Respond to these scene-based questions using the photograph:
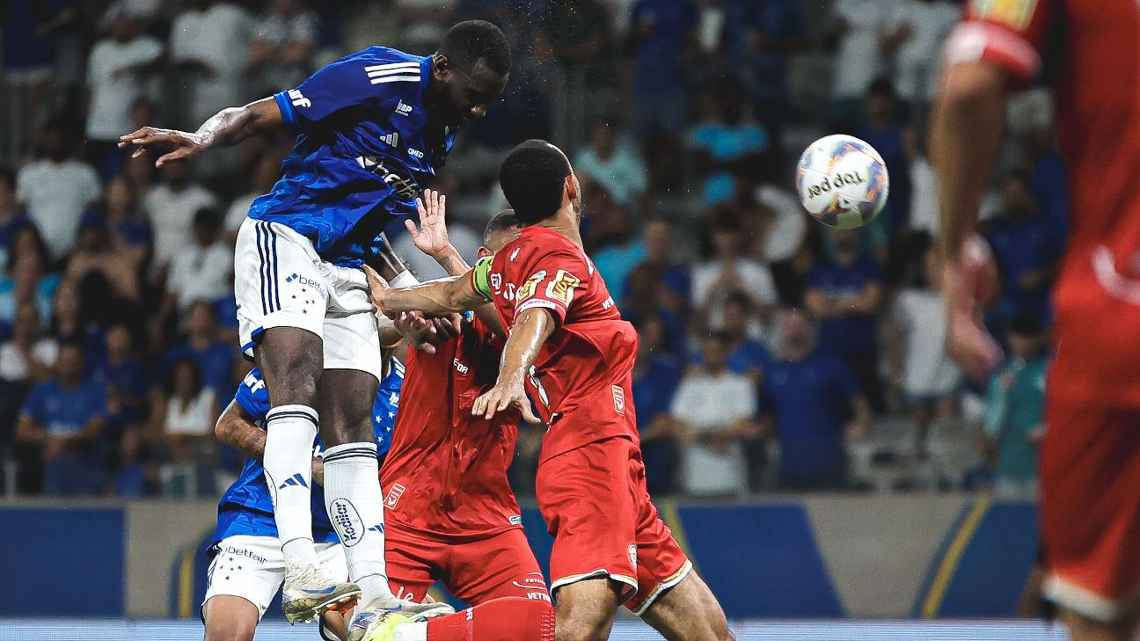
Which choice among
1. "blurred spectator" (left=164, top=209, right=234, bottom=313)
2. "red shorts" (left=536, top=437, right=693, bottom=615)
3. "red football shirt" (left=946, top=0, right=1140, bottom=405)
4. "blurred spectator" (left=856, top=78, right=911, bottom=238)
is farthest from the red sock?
"blurred spectator" (left=164, top=209, right=234, bottom=313)

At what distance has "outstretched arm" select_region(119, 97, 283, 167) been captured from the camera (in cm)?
584

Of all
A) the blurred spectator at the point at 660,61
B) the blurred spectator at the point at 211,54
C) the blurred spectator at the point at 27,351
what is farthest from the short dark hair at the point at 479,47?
the blurred spectator at the point at 211,54

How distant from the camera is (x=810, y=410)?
37.0ft

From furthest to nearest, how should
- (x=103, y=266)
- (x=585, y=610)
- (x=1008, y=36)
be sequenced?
(x=103, y=266) → (x=585, y=610) → (x=1008, y=36)

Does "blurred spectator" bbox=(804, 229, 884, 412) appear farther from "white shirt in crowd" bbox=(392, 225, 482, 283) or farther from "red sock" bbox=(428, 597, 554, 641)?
"red sock" bbox=(428, 597, 554, 641)

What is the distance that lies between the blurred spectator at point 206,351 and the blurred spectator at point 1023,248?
5.78 meters

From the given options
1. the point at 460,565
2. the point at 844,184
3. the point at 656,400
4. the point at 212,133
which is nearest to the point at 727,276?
the point at 656,400

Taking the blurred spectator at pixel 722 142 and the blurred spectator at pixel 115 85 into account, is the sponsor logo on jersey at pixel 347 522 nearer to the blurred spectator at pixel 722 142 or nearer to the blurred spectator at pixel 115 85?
the blurred spectator at pixel 722 142

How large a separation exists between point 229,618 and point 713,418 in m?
5.36

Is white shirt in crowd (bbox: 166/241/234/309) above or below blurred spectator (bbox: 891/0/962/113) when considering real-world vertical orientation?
below

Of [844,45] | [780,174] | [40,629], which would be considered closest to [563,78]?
[780,174]

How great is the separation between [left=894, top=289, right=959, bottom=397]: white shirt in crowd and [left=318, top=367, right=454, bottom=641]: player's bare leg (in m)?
6.01

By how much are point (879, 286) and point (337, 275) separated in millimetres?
6442

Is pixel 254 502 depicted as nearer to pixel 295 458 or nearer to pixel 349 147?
pixel 295 458
